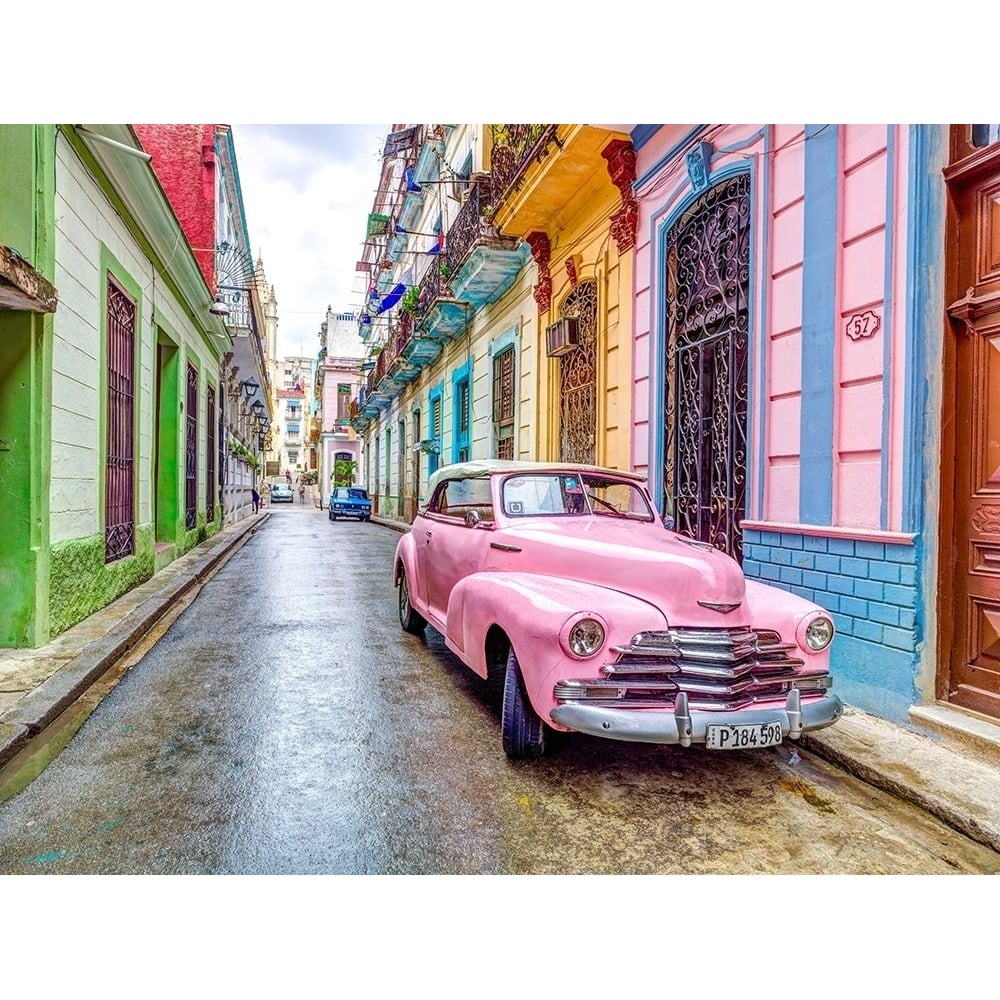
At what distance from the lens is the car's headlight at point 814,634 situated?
3.49 meters

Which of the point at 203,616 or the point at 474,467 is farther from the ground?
the point at 474,467

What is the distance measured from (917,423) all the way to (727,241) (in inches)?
124

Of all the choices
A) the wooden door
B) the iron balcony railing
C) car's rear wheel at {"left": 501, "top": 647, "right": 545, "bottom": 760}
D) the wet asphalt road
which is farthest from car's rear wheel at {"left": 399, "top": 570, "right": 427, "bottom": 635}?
the iron balcony railing

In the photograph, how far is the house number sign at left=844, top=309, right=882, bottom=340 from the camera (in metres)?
4.53

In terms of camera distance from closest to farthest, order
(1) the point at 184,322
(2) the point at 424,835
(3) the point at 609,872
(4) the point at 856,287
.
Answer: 1. (3) the point at 609,872
2. (2) the point at 424,835
3. (4) the point at 856,287
4. (1) the point at 184,322

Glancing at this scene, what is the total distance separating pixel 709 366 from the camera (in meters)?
7.00

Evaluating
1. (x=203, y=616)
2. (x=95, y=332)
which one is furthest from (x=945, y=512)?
(x=95, y=332)

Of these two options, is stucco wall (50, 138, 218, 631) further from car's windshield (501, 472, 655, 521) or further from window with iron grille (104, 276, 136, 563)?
car's windshield (501, 472, 655, 521)

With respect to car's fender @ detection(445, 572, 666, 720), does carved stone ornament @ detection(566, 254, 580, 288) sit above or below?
above

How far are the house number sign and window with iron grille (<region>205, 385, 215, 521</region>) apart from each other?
15046 mm

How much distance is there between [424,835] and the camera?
2852mm

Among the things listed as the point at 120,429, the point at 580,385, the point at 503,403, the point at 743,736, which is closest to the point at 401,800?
the point at 743,736

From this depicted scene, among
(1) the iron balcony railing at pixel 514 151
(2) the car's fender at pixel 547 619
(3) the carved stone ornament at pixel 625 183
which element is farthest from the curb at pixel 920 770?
(1) the iron balcony railing at pixel 514 151

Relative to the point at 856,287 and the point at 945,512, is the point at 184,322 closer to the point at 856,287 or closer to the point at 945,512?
the point at 856,287
